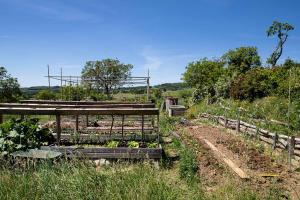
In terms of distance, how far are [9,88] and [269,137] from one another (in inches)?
786

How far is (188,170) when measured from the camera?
6.70m

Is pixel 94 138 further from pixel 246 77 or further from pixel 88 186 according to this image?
pixel 246 77

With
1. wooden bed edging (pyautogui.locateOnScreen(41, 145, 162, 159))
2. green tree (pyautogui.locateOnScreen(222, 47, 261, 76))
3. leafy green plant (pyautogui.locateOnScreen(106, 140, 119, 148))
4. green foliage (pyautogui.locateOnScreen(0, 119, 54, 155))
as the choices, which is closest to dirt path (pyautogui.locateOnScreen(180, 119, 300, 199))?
wooden bed edging (pyautogui.locateOnScreen(41, 145, 162, 159))

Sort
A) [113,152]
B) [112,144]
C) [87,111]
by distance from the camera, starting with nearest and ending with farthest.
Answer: [113,152]
[87,111]
[112,144]

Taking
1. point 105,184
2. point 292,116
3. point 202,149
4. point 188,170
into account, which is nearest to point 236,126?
point 292,116

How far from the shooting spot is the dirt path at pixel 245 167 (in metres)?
6.04

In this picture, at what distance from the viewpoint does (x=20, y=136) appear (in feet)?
24.5

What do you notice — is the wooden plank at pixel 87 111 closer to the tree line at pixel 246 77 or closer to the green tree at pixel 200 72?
the tree line at pixel 246 77

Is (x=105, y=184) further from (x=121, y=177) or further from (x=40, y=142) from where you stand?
(x=40, y=142)

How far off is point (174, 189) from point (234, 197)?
0.83 meters

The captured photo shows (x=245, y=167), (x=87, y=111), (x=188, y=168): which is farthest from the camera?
(x=87, y=111)

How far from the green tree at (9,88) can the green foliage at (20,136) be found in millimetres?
15938

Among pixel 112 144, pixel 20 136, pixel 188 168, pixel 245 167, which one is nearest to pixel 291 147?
pixel 245 167

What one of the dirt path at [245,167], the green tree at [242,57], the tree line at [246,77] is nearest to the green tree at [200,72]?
the tree line at [246,77]
